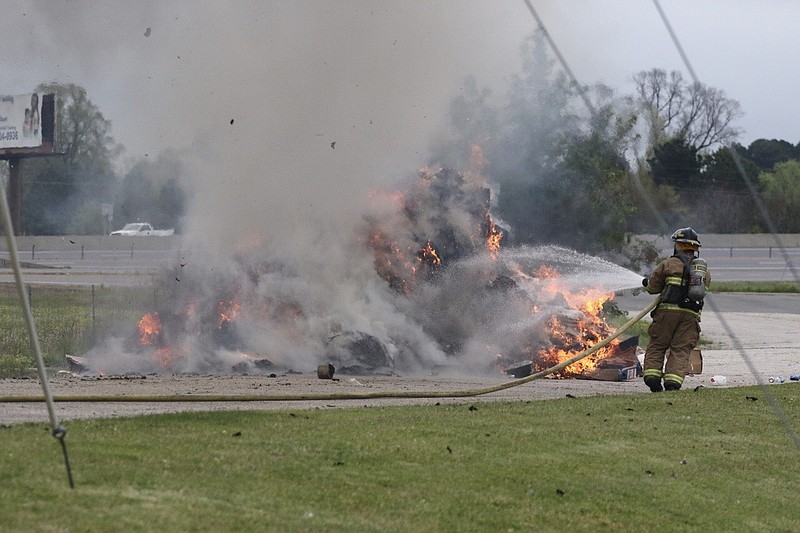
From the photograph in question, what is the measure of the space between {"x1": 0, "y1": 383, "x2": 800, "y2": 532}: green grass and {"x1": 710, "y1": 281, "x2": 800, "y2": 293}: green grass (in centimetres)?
3103

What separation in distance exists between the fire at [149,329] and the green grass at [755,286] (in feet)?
91.3

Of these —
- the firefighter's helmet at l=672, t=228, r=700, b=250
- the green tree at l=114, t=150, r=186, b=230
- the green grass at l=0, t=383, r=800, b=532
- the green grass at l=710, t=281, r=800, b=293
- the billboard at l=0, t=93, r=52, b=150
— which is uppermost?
Result: the billboard at l=0, t=93, r=52, b=150

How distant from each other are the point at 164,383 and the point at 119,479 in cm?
783

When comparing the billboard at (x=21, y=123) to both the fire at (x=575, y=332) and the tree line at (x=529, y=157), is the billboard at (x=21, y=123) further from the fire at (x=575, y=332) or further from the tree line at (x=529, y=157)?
the fire at (x=575, y=332)

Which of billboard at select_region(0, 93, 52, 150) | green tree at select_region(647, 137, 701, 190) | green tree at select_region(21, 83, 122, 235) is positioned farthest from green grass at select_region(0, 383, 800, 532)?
green tree at select_region(647, 137, 701, 190)

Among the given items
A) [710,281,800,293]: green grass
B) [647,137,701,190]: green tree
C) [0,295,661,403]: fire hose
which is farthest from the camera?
[647,137,701,190]: green tree

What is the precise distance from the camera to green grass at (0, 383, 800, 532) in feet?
22.0

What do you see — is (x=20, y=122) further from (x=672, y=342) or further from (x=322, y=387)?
(x=672, y=342)

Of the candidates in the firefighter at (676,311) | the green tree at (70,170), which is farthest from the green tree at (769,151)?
the firefighter at (676,311)

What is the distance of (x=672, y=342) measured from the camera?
14859 millimetres

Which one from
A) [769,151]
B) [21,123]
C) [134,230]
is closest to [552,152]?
[21,123]

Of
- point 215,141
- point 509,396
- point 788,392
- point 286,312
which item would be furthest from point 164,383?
point 788,392

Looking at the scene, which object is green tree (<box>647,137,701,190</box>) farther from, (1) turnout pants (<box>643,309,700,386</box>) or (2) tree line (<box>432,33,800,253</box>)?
(1) turnout pants (<box>643,309,700,386</box>)

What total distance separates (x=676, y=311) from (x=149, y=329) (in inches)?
337
